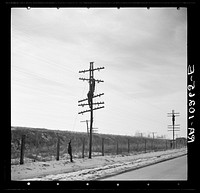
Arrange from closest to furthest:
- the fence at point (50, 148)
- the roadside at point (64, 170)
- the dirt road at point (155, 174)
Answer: the dirt road at point (155, 174)
the roadside at point (64, 170)
the fence at point (50, 148)

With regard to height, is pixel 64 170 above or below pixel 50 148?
above

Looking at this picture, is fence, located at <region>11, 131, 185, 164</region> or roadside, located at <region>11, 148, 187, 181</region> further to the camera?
fence, located at <region>11, 131, 185, 164</region>

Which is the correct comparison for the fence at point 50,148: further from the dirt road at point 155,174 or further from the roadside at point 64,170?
the dirt road at point 155,174

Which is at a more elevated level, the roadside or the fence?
the roadside

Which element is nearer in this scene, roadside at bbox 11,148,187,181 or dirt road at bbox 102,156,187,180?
dirt road at bbox 102,156,187,180

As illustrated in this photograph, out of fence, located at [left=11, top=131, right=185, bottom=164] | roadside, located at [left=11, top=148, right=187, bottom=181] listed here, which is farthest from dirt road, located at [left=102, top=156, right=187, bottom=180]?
fence, located at [left=11, top=131, right=185, bottom=164]

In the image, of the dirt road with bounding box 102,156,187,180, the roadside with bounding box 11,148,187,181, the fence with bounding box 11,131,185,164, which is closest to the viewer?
the dirt road with bounding box 102,156,187,180

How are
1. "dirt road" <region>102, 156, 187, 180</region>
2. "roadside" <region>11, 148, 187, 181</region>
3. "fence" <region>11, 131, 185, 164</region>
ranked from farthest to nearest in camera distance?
"fence" <region>11, 131, 185, 164</region> < "roadside" <region>11, 148, 187, 181</region> < "dirt road" <region>102, 156, 187, 180</region>

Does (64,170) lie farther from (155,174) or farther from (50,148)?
(50,148)

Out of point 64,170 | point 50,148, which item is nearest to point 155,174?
point 64,170

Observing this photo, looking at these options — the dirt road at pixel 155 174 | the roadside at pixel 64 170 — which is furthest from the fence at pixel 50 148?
the dirt road at pixel 155 174

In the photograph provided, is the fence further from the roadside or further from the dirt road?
the dirt road
